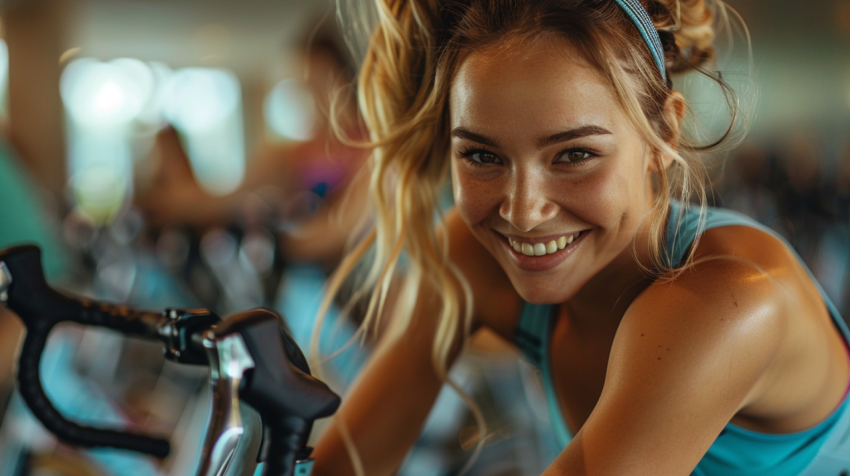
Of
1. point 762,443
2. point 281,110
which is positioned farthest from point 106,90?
A: point 762,443

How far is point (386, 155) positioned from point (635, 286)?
1.33 ft

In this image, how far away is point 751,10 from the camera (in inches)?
320

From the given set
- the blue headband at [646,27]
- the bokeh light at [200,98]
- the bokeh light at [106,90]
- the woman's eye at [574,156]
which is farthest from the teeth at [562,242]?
the bokeh light at [200,98]

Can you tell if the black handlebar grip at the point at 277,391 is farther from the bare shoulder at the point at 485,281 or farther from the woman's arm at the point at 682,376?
the bare shoulder at the point at 485,281

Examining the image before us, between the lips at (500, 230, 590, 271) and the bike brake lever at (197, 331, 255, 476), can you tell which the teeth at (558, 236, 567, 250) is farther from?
the bike brake lever at (197, 331, 255, 476)

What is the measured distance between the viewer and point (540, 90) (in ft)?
2.49

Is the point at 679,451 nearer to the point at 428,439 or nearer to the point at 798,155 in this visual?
the point at 428,439

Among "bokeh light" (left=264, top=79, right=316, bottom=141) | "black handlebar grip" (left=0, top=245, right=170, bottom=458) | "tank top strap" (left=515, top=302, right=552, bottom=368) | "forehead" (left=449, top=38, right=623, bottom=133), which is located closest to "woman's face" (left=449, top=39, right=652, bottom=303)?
"forehead" (left=449, top=38, right=623, bottom=133)

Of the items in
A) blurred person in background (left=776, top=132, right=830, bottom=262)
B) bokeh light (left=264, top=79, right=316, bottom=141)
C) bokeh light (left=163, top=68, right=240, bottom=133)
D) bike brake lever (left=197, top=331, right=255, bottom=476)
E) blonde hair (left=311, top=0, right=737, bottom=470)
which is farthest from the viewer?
bokeh light (left=264, top=79, right=316, bottom=141)

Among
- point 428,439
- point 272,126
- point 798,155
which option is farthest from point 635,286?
point 272,126

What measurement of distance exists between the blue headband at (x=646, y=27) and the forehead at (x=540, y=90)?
97mm

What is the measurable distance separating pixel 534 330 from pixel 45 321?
0.68 m

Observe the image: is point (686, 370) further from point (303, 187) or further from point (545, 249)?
point (303, 187)

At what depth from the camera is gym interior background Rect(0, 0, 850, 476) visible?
1.71 metres
